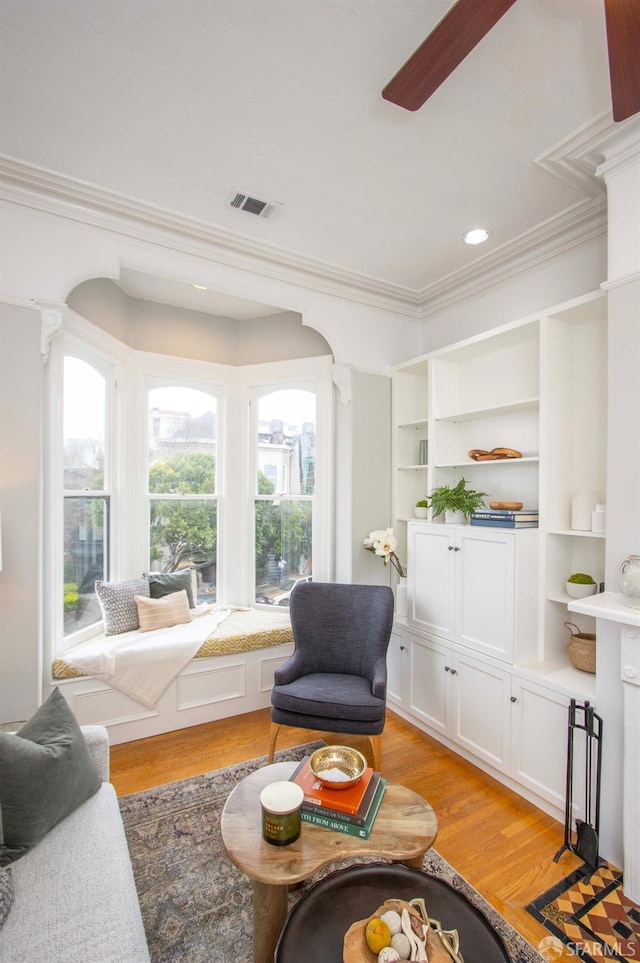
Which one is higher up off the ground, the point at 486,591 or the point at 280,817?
the point at 486,591

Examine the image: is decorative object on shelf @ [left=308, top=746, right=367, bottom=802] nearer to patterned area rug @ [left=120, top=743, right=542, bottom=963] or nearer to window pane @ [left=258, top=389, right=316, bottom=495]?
patterned area rug @ [left=120, top=743, right=542, bottom=963]

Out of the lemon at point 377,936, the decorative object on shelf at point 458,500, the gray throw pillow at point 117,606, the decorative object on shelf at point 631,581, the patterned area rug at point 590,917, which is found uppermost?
the decorative object on shelf at point 458,500

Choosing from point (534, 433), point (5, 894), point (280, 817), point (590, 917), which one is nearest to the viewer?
point (5, 894)

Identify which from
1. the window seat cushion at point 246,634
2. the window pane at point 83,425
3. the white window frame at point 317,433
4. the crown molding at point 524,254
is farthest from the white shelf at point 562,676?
the window pane at point 83,425

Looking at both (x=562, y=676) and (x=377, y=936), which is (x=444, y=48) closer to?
(x=377, y=936)

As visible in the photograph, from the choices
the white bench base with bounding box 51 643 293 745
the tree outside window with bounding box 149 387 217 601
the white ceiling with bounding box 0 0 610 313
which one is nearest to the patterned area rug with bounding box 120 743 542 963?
the white bench base with bounding box 51 643 293 745

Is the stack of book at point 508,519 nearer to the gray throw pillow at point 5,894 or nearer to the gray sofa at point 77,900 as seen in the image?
the gray sofa at point 77,900

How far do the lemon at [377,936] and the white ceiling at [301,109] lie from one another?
2.46m

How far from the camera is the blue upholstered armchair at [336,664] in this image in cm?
222

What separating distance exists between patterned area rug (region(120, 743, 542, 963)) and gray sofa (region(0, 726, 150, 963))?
0.41 m

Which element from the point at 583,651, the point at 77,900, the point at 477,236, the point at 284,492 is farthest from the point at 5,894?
the point at 477,236

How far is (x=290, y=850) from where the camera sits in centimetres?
130

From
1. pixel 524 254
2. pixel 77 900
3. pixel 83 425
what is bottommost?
pixel 77 900

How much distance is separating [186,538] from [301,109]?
2784 millimetres
